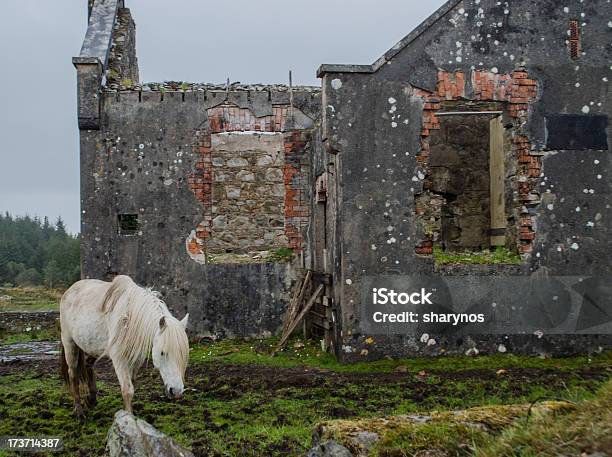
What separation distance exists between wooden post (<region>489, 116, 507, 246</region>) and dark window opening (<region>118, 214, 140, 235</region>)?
7.17 meters

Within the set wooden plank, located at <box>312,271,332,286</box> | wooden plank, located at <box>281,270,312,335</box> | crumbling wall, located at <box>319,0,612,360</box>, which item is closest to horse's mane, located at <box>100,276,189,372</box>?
crumbling wall, located at <box>319,0,612,360</box>

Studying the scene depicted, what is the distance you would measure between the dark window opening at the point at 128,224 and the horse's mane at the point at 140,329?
21.3 ft

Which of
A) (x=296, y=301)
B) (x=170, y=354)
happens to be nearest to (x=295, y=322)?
(x=296, y=301)

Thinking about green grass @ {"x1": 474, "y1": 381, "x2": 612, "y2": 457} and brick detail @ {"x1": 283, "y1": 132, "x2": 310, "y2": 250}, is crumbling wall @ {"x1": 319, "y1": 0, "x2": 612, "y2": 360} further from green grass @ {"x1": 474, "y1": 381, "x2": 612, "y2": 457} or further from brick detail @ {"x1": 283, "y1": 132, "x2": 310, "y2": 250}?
green grass @ {"x1": 474, "y1": 381, "x2": 612, "y2": 457}

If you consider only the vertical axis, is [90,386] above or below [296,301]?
below

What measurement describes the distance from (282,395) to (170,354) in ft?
8.00

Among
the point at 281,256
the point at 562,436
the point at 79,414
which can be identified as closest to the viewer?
the point at 562,436

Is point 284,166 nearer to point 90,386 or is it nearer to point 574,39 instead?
point 574,39

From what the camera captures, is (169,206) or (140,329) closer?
(140,329)

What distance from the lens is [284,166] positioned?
1381 cm

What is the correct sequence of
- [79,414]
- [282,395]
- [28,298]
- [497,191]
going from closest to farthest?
[79,414] → [282,395] → [497,191] → [28,298]

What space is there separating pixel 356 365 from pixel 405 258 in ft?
5.96

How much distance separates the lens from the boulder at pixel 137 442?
15.0ft

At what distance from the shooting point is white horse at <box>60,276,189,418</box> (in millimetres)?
6383
